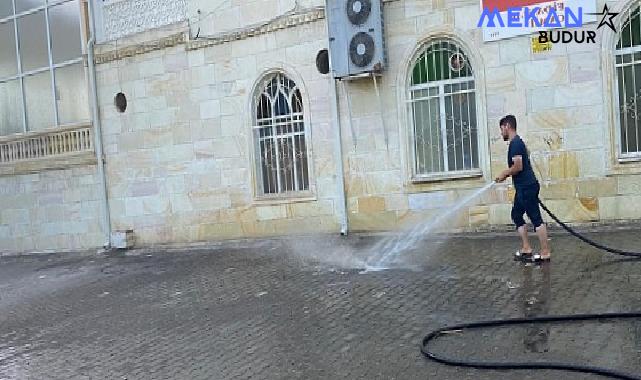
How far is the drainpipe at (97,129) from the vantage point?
13141 millimetres

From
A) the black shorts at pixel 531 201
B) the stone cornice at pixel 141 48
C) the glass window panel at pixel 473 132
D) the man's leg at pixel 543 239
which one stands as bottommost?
the man's leg at pixel 543 239

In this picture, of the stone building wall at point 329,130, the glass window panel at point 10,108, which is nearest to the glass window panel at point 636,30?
the stone building wall at point 329,130

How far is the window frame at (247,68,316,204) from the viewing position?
10.9 meters

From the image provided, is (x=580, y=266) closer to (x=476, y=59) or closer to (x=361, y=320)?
(x=361, y=320)

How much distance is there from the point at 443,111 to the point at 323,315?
4705mm

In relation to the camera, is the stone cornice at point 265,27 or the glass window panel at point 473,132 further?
the stone cornice at point 265,27

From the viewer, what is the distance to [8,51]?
15.1 metres

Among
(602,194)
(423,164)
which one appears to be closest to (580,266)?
(602,194)

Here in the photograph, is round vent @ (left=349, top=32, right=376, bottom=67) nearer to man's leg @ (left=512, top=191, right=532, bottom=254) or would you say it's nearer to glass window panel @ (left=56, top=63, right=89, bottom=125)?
man's leg @ (left=512, top=191, right=532, bottom=254)

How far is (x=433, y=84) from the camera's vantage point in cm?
996

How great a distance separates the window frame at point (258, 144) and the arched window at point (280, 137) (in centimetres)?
2

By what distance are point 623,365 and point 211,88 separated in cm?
908
